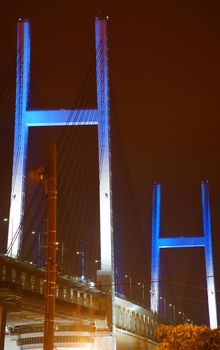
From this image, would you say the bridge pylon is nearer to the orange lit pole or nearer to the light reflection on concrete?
the light reflection on concrete

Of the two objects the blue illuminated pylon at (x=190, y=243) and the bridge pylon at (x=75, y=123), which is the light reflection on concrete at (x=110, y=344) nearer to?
the bridge pylon at (x=75, y=123)

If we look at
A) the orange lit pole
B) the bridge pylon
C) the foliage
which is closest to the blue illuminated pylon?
the bridge pylon

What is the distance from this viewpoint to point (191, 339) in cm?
1869

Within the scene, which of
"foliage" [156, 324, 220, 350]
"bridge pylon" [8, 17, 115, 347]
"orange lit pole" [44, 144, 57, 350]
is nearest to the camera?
"orange lit pole" [44, 144, 57, 350]

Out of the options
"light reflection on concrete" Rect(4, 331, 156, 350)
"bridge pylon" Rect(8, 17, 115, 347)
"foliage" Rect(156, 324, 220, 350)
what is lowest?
"foliage" Rect(156, 324, 220, 350)

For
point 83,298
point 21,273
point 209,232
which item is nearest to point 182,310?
point 209,232

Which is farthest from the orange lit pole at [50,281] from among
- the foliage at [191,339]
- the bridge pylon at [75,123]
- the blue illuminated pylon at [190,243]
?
the blue illuminated pylon at [190,243]

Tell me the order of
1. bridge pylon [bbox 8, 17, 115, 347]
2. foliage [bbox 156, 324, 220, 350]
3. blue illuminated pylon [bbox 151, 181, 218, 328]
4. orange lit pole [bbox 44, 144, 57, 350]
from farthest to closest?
blue illuminated pylon [bbox 151, 181, 218, 328] → bridge pylon [bbox 8, 17, 115, 347] → foliage [bbox 156, 324, 220, 350] → orange lit pole [bbox 44, 144, 57, 350]

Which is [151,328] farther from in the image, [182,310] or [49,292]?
[182,310]

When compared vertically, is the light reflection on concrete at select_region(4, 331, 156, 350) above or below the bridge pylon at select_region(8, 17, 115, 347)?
below

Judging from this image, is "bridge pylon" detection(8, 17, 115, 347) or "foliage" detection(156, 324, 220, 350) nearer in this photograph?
"foliage" detection(156, 324, 220, 350)

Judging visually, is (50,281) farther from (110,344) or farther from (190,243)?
(190,243)

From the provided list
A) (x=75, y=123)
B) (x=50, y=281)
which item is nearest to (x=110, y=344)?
(x=75, y=123)

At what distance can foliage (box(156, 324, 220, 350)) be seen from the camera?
18453 mm
